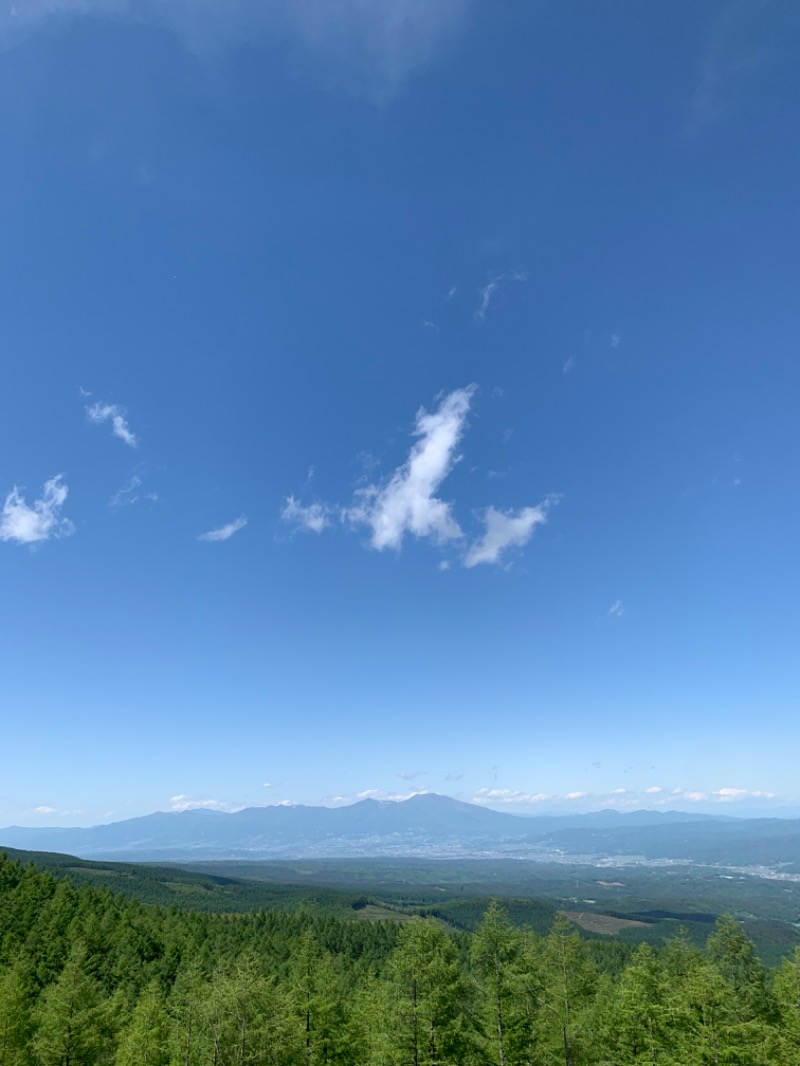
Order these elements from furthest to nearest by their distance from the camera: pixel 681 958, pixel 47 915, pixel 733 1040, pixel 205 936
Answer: pixel 205 936 < pixel 47 915 < pixel 681 958 < pixel 733 1040

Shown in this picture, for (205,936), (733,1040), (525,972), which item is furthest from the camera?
(205,936)

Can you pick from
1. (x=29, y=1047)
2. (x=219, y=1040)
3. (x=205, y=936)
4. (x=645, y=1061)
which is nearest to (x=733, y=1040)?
(x=645, y=1061)

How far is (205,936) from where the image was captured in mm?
100062

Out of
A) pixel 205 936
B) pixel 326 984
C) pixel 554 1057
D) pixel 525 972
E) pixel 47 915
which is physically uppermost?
pixel 525 972

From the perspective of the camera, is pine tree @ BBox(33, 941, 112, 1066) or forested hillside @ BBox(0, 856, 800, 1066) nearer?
forested hillside @ BBox(0, 856, 800, 1066)

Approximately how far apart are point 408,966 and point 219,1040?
11.2m

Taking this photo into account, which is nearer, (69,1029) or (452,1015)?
(452,1015)

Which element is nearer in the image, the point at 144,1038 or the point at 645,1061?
the point at 645,1061

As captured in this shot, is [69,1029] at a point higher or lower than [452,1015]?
lower

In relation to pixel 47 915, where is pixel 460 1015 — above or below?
above

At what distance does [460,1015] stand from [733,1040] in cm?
1437

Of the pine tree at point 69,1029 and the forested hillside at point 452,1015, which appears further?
the pine tree at point 69,1029

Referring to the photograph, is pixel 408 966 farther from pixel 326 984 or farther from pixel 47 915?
pixel 47 915

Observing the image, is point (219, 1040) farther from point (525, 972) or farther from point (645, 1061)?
point (645, 1061)
